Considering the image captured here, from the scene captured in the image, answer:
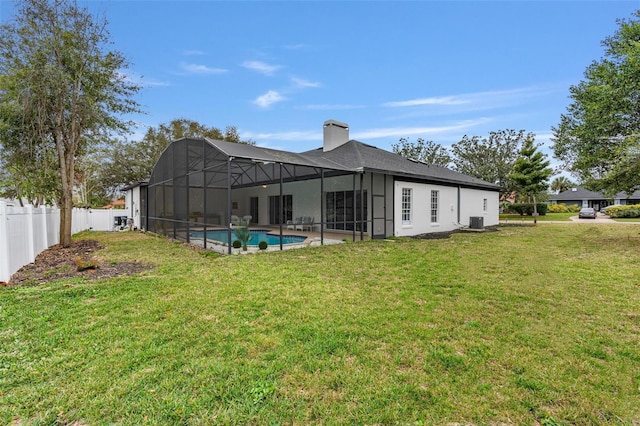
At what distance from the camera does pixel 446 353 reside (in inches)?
112

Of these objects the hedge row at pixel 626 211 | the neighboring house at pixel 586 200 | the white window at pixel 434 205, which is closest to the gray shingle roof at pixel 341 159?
the white window at pixel 434 205

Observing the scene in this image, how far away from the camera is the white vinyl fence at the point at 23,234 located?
17.5ft

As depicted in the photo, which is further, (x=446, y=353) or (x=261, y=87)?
(x=261, y=87)

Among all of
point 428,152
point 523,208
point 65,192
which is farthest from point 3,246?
point 523,208

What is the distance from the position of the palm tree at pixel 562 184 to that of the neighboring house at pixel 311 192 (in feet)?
164

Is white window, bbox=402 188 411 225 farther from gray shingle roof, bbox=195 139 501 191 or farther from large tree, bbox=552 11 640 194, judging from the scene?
large tree, bbox=552 11 640 194

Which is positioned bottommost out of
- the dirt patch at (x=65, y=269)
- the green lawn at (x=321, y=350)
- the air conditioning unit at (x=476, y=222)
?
the green lawn at (x=321, y=350)

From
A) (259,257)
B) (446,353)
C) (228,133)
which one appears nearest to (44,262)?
(259,257)

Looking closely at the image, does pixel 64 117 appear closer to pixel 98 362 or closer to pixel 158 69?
pixel 158 69

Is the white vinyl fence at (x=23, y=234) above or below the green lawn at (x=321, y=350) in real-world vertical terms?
above

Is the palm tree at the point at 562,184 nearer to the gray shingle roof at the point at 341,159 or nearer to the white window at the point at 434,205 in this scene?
the gray shingle roof at the point at 341,159

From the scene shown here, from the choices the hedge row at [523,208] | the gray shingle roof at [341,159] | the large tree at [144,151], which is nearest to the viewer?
the gray shingle roof at [341,159]

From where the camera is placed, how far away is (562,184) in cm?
5703

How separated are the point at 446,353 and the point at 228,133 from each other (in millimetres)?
30530
